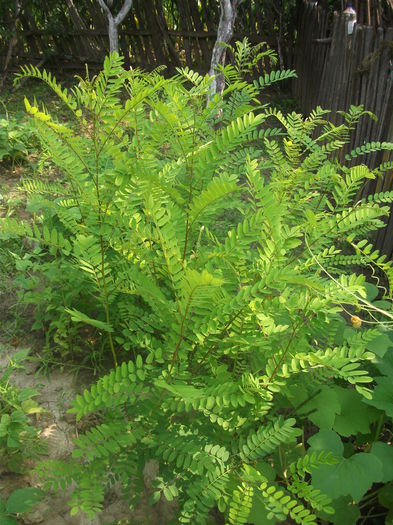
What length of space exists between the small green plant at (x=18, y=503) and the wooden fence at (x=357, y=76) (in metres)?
2.83

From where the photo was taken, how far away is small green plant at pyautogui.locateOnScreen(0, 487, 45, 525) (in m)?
1.67

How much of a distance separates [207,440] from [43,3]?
7.11m

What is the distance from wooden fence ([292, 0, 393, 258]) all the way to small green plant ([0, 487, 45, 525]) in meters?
2.83

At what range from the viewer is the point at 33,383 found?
2.28 metres

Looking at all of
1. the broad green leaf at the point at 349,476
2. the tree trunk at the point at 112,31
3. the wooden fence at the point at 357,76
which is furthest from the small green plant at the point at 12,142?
the broad green leaf at the point at 349,476

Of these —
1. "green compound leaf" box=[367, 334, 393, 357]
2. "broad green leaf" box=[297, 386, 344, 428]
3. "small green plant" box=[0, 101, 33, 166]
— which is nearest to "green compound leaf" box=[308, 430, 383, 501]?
"broad green leaf" box=[297, 386, 344, 428]

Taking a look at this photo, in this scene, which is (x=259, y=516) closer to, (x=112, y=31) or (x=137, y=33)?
(x=112, y=31)

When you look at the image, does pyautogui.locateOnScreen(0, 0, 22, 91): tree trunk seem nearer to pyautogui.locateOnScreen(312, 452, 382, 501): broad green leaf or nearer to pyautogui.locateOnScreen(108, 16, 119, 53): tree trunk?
pyautogui.locateOnScreen(108, 16, 119, 53): tree trunk

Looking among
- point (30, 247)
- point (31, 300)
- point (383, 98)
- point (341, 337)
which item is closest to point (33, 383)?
point (31, 300)

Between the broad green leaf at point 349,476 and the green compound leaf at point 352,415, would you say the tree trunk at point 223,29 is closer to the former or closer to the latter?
the green compound leaf at point 352,415

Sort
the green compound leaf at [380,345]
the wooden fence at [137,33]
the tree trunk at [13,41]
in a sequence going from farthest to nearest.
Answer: the wooden fence at [137,33]
the tree trunk at [13,41]
the green compound leaf at [380,345]

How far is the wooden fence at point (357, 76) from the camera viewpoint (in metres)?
3.72

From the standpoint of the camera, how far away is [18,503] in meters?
1.68

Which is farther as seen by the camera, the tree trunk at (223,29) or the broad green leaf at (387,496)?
the tree trunk at (223,29)
